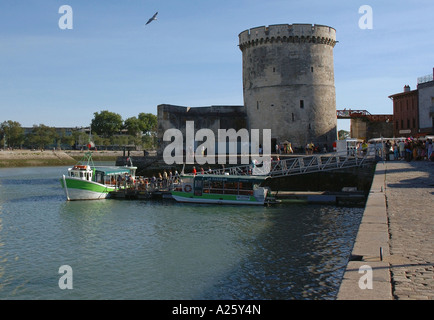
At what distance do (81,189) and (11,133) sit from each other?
4600 inches

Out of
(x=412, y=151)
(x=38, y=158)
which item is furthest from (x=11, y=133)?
(x=412, y=151)

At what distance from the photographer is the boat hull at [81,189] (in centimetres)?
3538

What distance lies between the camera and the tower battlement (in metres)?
47.4

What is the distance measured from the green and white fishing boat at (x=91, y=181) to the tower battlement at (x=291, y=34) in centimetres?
1943

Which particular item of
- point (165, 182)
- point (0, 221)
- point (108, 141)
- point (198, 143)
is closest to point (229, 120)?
point (198, 143)

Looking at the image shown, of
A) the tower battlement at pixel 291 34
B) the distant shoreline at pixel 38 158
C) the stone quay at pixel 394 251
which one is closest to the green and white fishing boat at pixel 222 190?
the stone quay at pixel 394 251

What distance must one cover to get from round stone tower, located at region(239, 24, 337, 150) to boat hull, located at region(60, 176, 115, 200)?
1987 cm

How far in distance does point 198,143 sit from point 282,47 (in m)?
12.8

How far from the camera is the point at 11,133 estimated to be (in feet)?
462

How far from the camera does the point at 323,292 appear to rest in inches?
503

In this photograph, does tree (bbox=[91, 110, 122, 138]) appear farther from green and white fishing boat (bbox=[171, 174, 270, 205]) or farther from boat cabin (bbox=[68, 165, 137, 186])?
green and white fishing boat (bbox=[171, 174, 270, 205])

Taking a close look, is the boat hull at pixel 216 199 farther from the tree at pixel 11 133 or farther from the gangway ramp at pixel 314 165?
the tree at pixel 11 133

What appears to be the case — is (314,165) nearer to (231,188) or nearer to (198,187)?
(231,188)
